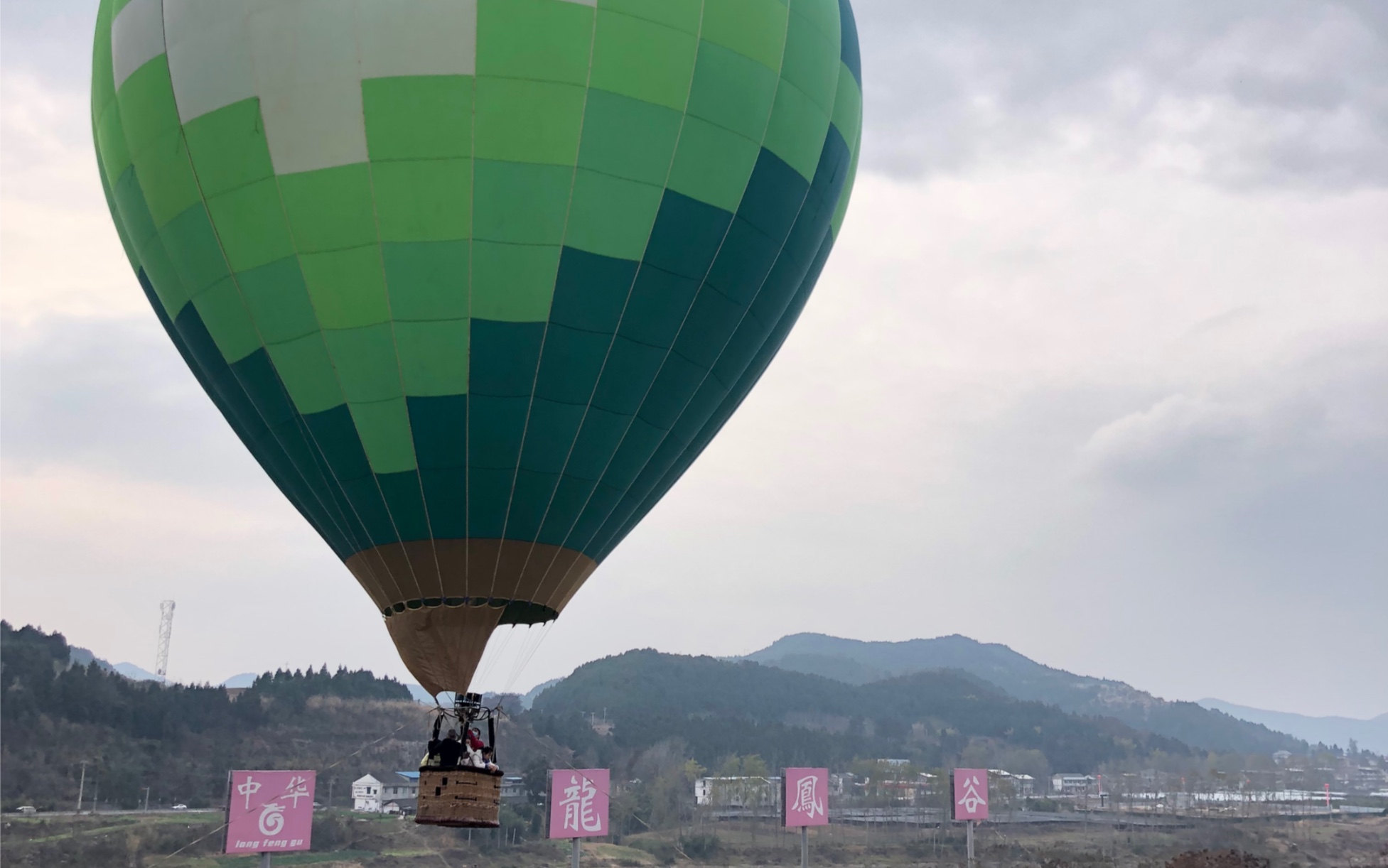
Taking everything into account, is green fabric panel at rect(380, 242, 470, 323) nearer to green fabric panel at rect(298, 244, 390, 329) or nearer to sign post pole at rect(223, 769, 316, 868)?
green fabric panel at rect(298, 244, 390, 329)

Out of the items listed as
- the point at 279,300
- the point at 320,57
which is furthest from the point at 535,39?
the point at 279,300

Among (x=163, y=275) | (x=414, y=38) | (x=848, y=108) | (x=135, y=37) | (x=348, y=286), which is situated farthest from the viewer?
(x=848, y=108)

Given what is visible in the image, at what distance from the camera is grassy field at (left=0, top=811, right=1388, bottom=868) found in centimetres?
6384

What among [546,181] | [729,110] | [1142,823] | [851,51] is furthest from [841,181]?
[1142,823]

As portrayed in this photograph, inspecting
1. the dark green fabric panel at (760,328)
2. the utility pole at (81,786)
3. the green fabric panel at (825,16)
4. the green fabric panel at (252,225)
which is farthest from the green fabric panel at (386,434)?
the utility pole at (81,786)

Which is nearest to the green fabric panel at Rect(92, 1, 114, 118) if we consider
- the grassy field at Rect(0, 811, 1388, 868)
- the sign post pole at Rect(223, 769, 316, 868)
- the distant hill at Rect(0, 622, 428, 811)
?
the sign post pole at Rect(223, 769, 316, 868)

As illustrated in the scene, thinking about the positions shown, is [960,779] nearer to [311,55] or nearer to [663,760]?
[311,55]

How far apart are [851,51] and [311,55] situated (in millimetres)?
8341

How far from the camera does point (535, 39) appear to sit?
1391 cm

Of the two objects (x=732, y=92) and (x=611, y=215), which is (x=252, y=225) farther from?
(x=732, y=92)

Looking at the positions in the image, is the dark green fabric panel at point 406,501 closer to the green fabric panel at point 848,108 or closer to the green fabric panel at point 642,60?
the green fabric panel at point 642,60

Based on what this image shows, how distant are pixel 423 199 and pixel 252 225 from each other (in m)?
2.32

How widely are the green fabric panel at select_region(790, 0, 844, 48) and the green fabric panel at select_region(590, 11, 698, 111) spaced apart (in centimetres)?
235

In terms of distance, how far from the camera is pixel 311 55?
1389 cm
